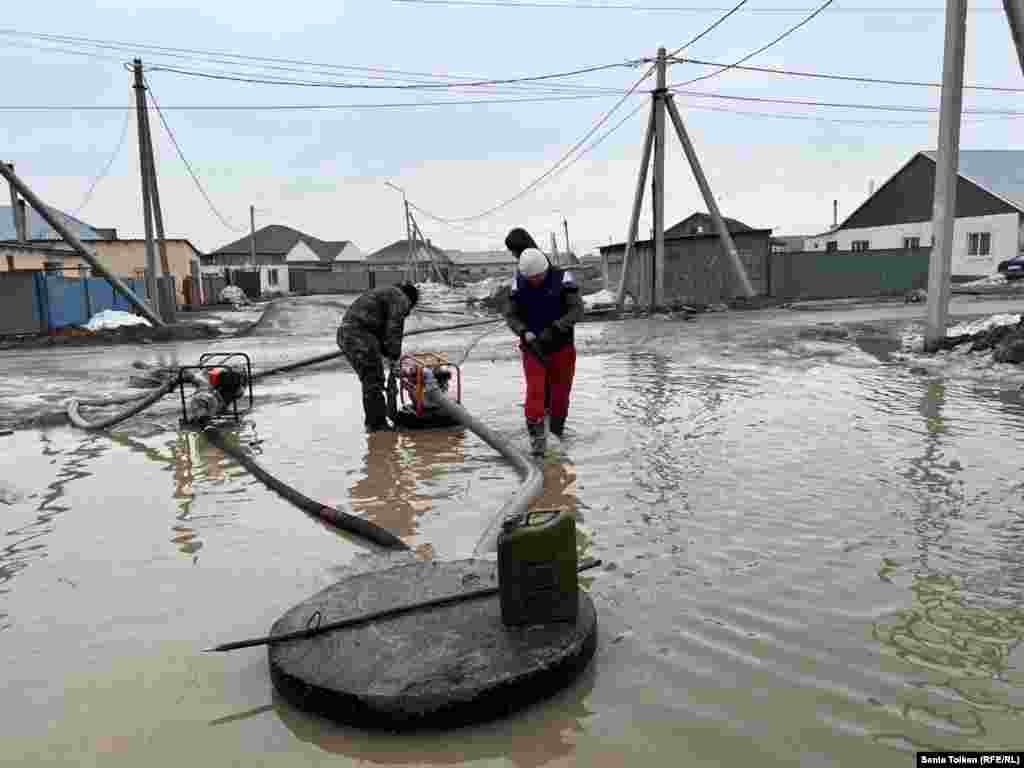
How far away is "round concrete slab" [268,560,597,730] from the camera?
235cm

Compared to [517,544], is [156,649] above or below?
below

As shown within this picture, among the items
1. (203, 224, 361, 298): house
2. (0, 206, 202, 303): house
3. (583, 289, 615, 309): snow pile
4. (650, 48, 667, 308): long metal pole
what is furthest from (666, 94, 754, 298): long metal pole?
(203, 224, 361, 298): house

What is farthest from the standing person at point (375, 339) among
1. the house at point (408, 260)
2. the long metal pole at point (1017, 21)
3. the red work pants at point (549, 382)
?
the house at point (408, 260)

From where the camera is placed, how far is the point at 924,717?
88.6 inches

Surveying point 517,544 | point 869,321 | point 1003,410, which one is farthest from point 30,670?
point 869,321

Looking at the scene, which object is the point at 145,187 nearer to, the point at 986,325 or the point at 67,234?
the point at 67,234

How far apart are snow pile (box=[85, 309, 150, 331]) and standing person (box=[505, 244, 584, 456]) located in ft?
56.2

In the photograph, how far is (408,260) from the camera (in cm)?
5984

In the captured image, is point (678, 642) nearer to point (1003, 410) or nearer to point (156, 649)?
point (156, 649)

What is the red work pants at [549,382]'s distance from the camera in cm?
581

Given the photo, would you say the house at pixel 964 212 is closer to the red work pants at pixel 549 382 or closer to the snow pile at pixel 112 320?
the snow pile at pixel 112 320

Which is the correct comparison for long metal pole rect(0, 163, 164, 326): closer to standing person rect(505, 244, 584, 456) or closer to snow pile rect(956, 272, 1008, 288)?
standing person rect(505, 244, 584, 456)

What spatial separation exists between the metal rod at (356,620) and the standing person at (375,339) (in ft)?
13.8

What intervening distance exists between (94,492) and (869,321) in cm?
1524
